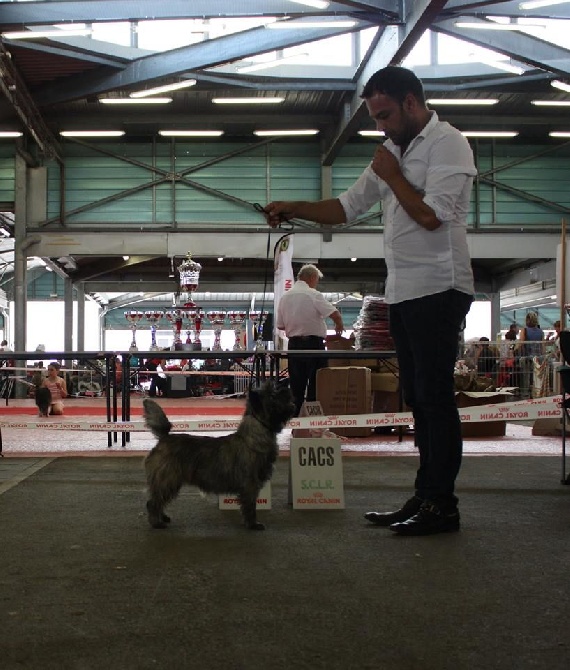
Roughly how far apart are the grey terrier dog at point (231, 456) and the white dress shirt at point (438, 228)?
58cm

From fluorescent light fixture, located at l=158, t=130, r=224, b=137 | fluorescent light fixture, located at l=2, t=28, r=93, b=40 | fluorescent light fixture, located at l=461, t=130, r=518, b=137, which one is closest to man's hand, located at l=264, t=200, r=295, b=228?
fluorescent light fixture, located at l=2, t=28, r=93, b=40

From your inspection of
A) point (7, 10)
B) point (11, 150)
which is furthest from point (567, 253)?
point (11, 150)

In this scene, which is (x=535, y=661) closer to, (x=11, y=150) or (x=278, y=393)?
(x=278, y=393)

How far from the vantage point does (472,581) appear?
1867mm

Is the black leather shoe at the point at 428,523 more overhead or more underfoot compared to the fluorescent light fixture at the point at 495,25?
more underfoot

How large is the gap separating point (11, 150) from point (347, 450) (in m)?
11.4

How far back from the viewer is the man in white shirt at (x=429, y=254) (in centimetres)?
240

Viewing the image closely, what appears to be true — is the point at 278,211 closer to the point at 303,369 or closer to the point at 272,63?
the point at 303,369

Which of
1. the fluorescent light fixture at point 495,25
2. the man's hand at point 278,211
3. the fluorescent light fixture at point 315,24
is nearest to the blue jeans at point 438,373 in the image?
the man's hand at point 278,211

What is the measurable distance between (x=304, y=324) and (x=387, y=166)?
11.8 ft

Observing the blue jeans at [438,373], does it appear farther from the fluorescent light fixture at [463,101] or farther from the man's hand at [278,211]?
the fluorescent light fixture at [463,101]

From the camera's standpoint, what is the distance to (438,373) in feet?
8.04

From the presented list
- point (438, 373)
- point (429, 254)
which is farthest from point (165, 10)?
point (438, 373)

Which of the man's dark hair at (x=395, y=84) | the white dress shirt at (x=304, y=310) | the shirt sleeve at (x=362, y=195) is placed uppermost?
the man's dark hair at (x=395, y=84)
